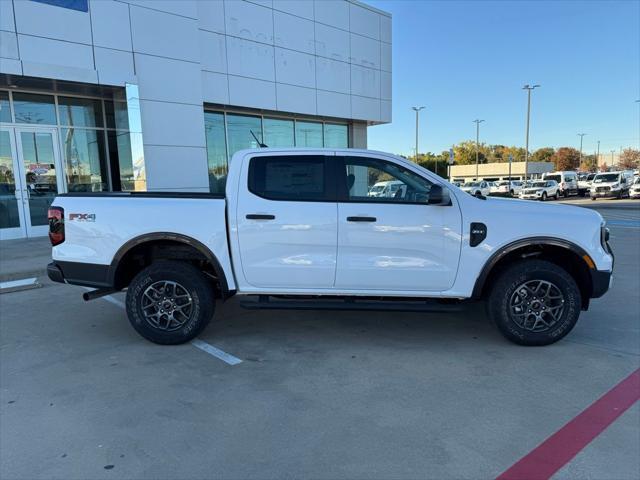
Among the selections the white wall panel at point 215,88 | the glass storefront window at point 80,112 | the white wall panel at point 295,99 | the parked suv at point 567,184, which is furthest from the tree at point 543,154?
the glass storefront window at point 80,112

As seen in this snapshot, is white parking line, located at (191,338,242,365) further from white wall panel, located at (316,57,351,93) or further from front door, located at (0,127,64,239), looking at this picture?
white wall panel, located at (316,57,351,93)

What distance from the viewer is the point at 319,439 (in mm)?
2977

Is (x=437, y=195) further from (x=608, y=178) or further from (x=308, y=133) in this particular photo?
(x=608, y=178)

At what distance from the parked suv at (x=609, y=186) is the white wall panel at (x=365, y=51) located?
23.3m

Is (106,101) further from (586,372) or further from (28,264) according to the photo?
(586,372)

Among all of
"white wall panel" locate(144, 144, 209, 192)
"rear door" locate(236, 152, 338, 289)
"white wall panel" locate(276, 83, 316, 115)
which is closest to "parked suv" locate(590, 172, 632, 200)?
"white wall panel" locate(276, 83, 316, 115)

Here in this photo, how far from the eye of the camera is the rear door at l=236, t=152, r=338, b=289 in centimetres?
444

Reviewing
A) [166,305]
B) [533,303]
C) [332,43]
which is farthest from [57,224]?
Answer: [332,43]

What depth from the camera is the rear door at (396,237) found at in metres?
4.35

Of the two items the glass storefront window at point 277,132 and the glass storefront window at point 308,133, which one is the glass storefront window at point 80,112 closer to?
→ the glass storefront window at point 277,132

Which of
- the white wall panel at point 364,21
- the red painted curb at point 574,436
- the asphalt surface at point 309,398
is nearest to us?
the red painted curb at point 574,436

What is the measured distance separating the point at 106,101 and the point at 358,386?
12564 mm

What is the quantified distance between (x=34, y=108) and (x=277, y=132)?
8.14 metres

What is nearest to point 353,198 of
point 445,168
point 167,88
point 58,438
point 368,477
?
point 368,477
